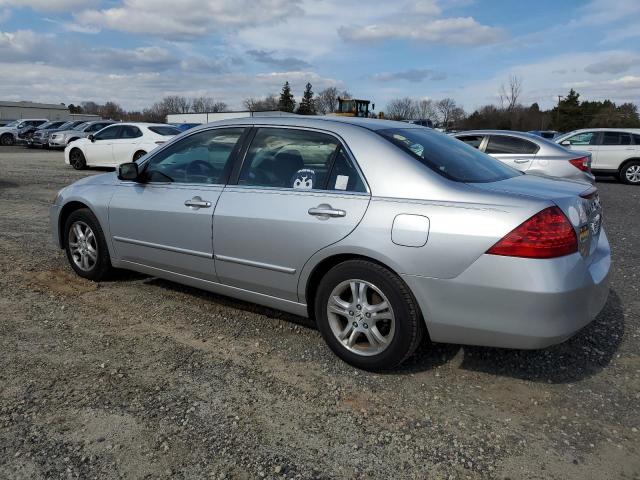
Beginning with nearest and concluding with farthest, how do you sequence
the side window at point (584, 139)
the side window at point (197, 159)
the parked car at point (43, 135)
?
the side window at point (197, 159), the side window at point (584, 139), the parked car at point (43, 135)

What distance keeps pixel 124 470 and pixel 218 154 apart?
243 centimetres

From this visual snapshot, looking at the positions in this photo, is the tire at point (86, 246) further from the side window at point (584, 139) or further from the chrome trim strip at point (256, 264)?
the side window at point (584, 139)

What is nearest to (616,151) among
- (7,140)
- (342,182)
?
(342,182)

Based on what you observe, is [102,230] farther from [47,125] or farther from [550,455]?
[47,125]

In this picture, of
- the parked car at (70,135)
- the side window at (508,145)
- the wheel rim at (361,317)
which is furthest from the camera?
the parked car at (70,135)

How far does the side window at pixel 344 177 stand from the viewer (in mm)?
3338

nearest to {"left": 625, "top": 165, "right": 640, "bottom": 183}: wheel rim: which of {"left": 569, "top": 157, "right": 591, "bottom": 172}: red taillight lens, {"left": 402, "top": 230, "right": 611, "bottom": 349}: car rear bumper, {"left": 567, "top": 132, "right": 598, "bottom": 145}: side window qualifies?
{"left": 567, "top": 132, "right": 598, "bottom": 145}: side window

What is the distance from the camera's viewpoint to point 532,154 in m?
10.3

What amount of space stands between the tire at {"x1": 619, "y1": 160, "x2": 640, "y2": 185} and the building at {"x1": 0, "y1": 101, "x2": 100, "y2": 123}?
8269 cm

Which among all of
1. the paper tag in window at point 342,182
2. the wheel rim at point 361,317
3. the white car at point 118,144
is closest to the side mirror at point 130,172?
the paper tag in window at point 342,182

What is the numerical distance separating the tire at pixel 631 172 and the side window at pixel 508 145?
692 cm

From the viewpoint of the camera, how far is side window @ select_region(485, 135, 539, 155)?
34.1ft

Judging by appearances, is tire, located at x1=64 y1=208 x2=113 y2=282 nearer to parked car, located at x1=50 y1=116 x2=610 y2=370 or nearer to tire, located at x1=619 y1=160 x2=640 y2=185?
parked car, located at x1=50 y1=116 x2=610 y2=370

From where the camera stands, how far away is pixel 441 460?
2531mm
